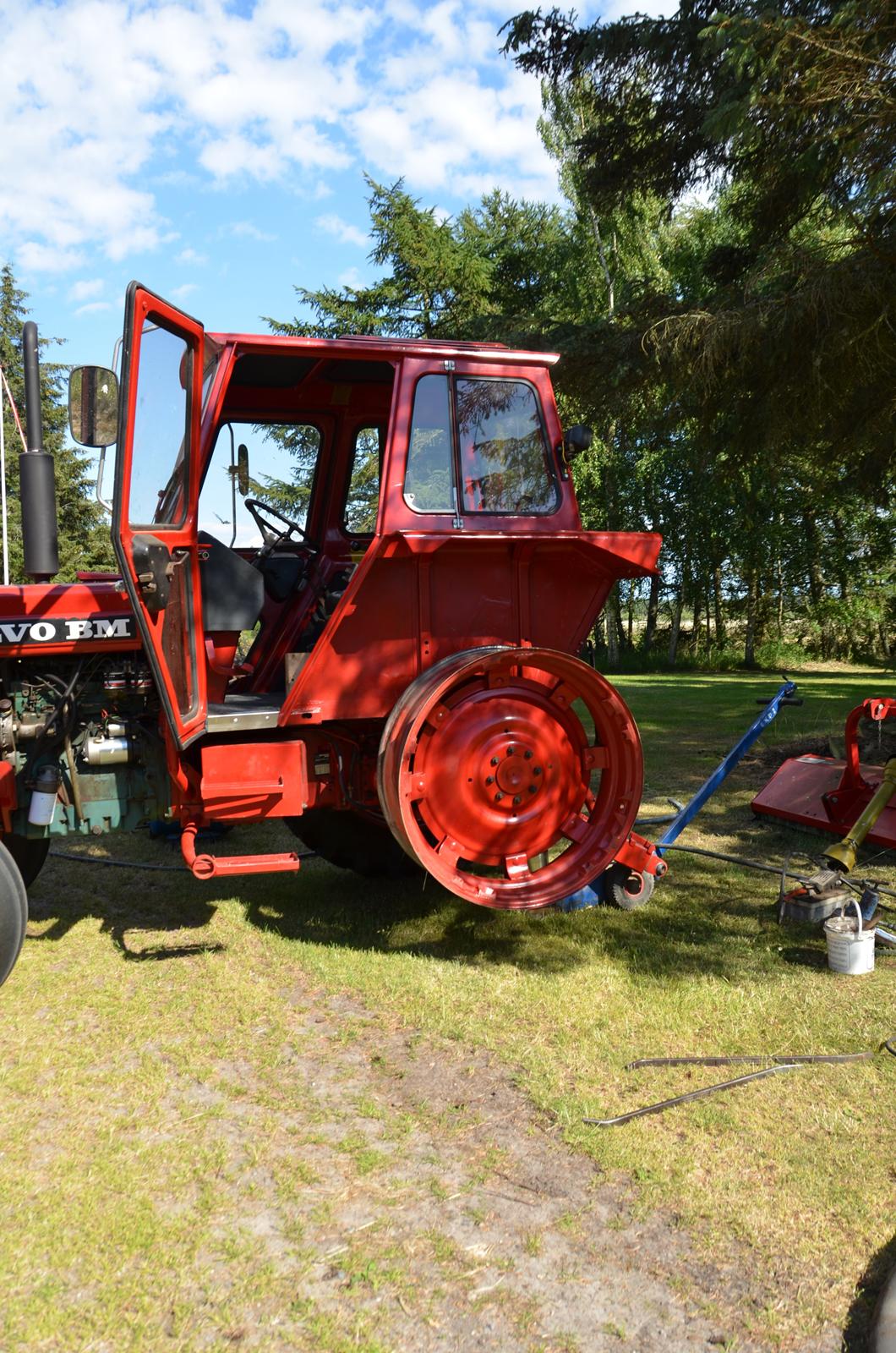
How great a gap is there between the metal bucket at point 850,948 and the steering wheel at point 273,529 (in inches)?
118

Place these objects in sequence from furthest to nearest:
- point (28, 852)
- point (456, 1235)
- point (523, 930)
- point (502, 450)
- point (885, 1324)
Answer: point (28, 852), point (523, 930), point (502, 450), point (456, 1235), point (885, 1324)

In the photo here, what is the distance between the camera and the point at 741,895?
4.91 m

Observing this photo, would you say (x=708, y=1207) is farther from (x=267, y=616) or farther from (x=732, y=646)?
(x=732, y=646)

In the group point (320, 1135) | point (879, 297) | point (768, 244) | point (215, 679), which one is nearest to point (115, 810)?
point (215, 679)

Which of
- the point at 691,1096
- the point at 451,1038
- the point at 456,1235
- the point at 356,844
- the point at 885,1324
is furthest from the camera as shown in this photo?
the point at 356,844

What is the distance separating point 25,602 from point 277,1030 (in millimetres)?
1854

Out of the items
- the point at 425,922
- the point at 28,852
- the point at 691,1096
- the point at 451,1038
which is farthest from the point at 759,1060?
the point at 28,852

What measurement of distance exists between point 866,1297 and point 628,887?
2.46 meters

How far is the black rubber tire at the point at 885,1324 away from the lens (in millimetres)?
2027

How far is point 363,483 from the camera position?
16.5 ft

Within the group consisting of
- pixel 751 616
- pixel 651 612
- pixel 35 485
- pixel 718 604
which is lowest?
pixel 751 616

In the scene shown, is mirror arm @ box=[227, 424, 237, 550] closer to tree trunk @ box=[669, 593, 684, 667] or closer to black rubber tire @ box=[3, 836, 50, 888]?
black rubber tire @ box=[3, 836, 50, 888]

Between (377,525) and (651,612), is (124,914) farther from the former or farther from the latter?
(651,612)

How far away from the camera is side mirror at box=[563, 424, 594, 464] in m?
4.14
